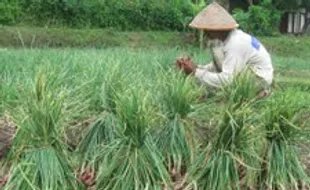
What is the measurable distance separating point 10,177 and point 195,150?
1.12 metres

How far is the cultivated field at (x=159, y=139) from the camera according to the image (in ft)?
14.3

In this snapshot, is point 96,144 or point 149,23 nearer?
point 96,144

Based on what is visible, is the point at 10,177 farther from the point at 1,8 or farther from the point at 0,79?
the point at 1,8

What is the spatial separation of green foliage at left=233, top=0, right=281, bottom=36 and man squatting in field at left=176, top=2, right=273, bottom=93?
1280 centimetres

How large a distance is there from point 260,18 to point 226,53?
13.8 m

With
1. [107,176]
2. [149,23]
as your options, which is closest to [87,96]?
[107,176]

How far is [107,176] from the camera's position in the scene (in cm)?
439

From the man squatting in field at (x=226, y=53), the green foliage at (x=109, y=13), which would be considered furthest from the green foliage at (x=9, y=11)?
the man squatting in field at (x=226, y=53)

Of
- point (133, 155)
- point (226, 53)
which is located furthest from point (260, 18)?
point (133, 155)

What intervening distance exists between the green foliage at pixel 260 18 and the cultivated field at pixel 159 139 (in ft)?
45.4

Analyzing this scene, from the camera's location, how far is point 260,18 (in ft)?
62.2

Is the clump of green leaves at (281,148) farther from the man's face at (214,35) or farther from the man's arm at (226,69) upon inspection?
the man's face at (214,35)

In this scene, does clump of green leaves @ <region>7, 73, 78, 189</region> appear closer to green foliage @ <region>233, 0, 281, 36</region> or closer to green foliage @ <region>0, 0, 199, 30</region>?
green foliage @ <region>0, 0, 199, 30</region>

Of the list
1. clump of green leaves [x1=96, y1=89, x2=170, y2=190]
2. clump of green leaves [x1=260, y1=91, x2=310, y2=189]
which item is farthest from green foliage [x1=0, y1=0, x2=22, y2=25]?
clump of green leaves [x1=260, y1=91, x2=310, y2=189]
